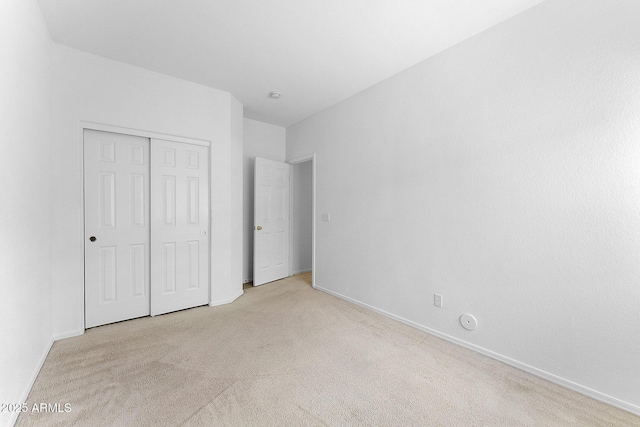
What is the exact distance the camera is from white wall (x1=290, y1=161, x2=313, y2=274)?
466 cm

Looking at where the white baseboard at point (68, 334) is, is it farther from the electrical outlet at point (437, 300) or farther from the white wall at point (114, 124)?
the electrical outlet at point (437, 300)

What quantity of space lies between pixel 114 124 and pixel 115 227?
1.01m

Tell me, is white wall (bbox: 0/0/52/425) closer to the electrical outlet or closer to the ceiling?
the ceiling

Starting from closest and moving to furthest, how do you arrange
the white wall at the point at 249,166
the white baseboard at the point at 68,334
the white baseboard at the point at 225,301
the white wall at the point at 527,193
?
the white wall at the point at 527,193, the white baseboard at the point at 68,334, the white baseboard at the point at 225,301, the white wall at the point at 249,166

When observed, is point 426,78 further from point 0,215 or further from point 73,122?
point 73,122

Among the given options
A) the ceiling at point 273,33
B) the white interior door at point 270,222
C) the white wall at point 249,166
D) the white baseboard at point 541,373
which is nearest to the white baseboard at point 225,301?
the white interior door at point 270,222

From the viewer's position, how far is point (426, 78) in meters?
2.48

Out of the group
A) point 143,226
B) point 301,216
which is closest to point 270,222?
point 301,216

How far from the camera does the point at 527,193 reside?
6.18 ft

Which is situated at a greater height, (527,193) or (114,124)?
(114,124)

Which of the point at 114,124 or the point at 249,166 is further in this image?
the point at 249,166

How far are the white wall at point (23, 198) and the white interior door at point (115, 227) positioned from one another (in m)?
0.33

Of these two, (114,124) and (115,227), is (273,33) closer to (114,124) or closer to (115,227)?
(114,124)

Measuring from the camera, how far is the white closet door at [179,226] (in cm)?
281
